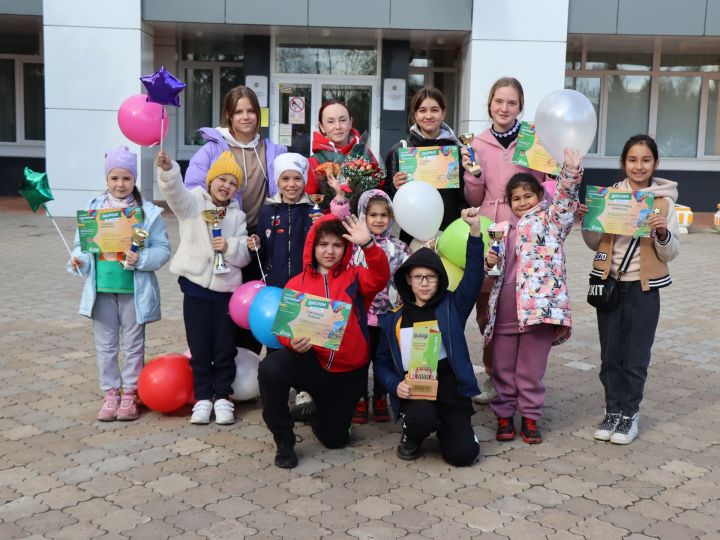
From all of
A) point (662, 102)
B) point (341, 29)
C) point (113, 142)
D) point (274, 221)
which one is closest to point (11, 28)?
point (113, 142)

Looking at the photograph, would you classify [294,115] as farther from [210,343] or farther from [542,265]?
[542,265]

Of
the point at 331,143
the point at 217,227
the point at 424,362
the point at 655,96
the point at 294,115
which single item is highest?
the point at 655,96

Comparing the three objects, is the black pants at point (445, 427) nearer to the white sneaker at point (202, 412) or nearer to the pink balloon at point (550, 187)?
the white sneaker at point (202, 412)

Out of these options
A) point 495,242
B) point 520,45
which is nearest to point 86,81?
point 520,45

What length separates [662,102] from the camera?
751 inches

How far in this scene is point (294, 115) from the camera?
16703 millimetres

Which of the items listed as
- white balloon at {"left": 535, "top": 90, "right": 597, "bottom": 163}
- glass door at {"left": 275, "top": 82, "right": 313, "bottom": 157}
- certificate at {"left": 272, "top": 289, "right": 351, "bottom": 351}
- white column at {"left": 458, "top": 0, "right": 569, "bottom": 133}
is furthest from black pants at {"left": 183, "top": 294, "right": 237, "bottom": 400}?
glass door at {"left": 275, "top": 82, "right": 313, "bottom": 157}

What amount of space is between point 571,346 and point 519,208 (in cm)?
263

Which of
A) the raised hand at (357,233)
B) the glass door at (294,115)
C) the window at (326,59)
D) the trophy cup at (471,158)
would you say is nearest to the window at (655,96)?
the window at (326,59)

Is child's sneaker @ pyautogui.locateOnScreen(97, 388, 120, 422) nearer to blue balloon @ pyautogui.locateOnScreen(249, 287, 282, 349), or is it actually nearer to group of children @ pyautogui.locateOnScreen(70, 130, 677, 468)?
group of children @ pyautogui.locateOnScreen(70, 130, 677, 468)

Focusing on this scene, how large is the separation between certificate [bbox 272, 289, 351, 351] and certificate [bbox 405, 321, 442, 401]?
0.39 m

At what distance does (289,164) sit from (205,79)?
47.1 ft

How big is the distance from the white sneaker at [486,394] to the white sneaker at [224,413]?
1.61 meters

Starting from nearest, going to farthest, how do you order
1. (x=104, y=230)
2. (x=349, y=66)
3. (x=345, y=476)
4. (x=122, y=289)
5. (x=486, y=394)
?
(x=345, y=476)
(x=104, y=230)
(x=122, y=289)
(x=486, y=394)
(x=349, y=66)
